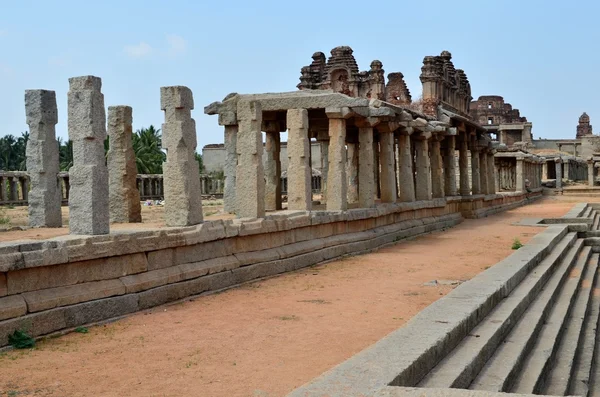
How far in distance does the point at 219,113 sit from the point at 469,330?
10.9 m

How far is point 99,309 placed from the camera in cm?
734

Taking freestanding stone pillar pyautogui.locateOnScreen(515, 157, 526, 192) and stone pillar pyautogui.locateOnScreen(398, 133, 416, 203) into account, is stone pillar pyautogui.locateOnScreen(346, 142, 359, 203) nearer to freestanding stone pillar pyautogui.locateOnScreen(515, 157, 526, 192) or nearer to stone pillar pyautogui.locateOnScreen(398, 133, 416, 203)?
stone pillar pyautogui.locateOnScreen(398, 133, 416, 203)

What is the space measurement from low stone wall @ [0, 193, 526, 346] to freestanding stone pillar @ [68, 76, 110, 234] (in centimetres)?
51

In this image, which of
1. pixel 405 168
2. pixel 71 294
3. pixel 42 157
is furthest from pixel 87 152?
pixel 405 168

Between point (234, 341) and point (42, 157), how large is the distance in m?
5.53

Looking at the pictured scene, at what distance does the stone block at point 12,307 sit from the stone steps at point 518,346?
4.12 m

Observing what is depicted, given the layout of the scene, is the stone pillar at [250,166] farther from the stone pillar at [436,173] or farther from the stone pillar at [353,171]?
the stone pillar at [353,171]

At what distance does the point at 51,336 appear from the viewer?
6.71 meters

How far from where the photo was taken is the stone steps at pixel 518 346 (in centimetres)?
561

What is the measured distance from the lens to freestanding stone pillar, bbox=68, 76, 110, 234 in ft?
26.6

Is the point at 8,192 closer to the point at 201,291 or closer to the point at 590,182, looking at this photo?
the point at 201,291

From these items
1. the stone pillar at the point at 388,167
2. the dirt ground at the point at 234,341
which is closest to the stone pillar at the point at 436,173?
the stone pillar at the point at 388,167

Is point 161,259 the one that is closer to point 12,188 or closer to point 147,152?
point 12,188

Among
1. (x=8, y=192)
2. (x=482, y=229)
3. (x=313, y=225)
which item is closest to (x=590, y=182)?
(x=482, y=229)
